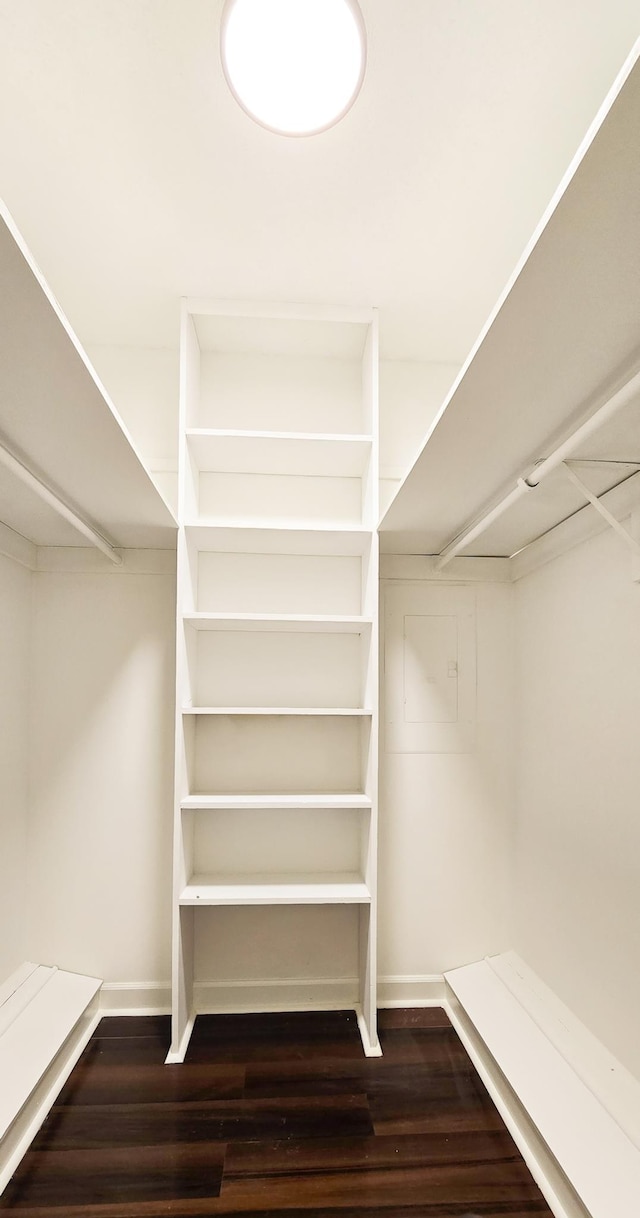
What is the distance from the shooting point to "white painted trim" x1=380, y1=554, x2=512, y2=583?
2830mm

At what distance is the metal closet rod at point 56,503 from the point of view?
169cm

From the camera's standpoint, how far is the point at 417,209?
1.99m

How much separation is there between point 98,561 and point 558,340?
1990 millimetres

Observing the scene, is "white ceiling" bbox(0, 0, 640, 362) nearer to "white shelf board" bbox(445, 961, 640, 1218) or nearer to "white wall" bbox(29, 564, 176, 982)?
"white wall" bbox(29, 564, 176, 982)

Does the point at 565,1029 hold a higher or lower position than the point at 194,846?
lower

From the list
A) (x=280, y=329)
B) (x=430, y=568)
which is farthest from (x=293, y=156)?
(x=430, y=568)

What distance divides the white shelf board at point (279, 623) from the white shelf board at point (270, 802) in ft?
2.06

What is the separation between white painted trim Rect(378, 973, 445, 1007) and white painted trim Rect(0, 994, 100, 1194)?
3.60ft

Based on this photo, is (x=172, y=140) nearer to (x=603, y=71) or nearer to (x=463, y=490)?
(x=603, y=71)

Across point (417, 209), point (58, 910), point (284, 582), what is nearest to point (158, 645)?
point (284, 582)

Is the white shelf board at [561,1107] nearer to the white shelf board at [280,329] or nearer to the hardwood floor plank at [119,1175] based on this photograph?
the hardwood floor plank at [119,1175]

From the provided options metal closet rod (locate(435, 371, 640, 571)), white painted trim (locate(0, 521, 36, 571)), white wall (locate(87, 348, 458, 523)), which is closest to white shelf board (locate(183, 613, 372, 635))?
metal closet rod (locate(435, 371, 640, 571))

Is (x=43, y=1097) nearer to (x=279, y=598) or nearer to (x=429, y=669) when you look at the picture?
(x=279, y=598)

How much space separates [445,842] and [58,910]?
60.8 inches
